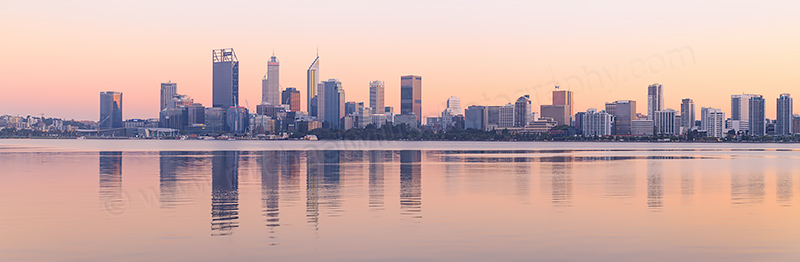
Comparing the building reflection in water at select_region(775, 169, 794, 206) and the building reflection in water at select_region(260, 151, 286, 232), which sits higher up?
the building reflection in water at select_region(260, 151, 286, 232)

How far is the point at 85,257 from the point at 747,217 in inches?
935

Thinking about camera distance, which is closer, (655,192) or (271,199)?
(271,199)

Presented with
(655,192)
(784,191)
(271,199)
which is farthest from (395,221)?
(784,191)

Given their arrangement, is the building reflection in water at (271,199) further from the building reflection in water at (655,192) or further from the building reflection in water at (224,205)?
the building reflection in water at (655,192)

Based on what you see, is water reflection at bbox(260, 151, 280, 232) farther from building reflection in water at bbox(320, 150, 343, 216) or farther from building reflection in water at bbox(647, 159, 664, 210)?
building reflection in water at bbox(647, 159, 664, 210)

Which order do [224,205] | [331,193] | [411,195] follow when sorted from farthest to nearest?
[331,193] < [411,195] < [224,205]

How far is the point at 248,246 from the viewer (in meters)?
20.9

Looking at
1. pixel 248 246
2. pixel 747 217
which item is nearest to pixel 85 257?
pixel 248 246

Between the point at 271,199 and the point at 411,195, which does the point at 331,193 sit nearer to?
the point at 411,195

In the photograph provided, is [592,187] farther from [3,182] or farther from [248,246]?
[3,182]

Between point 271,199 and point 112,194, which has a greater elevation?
point 271,199

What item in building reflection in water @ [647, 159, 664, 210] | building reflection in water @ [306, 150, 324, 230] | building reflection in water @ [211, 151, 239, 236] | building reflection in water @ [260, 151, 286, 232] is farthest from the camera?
building reflection in water @ [647, 159, 664, 210]

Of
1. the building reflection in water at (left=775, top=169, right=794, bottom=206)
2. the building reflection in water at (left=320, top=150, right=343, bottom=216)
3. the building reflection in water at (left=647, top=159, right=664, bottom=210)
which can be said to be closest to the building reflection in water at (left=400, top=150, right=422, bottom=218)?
the building reflection in water at (left=320, top=150, right=343, bottom=216)

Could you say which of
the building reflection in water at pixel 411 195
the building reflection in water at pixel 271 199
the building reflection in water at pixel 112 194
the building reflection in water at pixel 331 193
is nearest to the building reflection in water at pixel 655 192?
the building reflection in water at pixel 411 195
